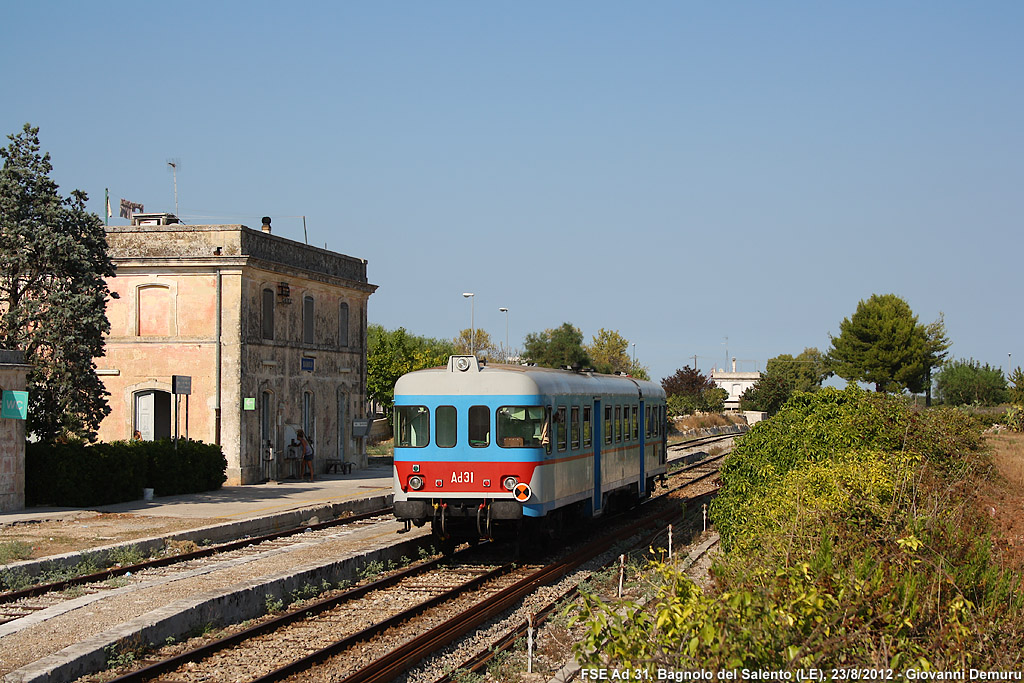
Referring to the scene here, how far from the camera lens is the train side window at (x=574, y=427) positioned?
1623 cm

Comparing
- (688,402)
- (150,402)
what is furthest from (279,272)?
(688,402)

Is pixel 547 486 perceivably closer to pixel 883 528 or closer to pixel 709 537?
pixel 709 537

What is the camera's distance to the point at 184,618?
10.9 meters

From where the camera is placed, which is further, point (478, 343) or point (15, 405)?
point (478, 343)

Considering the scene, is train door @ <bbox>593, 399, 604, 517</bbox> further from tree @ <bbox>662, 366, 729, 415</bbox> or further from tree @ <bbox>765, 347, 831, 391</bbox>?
tree @ <bbox>765, 347, 831, 391</bbox>

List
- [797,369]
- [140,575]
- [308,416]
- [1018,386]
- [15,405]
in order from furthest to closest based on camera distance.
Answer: [797,369] → [1018,386] → [308,416] → [15,405] → [140,575]

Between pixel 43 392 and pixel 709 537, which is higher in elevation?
pixel 43 392

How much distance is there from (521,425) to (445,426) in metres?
1.19

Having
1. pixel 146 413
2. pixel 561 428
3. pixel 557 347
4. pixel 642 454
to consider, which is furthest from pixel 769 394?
pixel 561 428

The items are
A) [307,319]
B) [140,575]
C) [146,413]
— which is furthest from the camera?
[307,319]

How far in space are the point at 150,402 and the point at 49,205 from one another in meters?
7.89

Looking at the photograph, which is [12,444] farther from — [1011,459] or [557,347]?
[557,347]

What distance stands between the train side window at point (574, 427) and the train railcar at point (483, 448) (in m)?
0.02

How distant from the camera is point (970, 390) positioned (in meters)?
68.7
